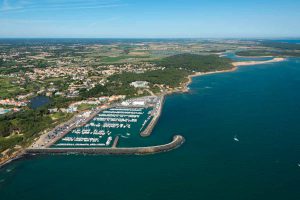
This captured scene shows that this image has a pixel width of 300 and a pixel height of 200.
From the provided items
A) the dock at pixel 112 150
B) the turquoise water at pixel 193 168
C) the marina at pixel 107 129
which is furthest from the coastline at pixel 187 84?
the marina at pixel 107 129

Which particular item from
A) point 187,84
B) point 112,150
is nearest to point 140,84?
point 187,84

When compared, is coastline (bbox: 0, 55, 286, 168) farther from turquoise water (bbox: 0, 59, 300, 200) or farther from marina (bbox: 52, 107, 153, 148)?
marina (bbox: 52, 107, 153, 148)

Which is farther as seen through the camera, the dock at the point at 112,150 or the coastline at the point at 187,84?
the dock at the point at 112,150

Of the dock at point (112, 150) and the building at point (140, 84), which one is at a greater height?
the building at point (140, 84)

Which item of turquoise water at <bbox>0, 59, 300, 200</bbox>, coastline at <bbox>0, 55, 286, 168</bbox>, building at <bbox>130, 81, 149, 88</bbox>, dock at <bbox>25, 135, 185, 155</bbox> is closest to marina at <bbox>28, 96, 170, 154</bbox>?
dock at <bbox>25, 135, 185, 155</bbox>

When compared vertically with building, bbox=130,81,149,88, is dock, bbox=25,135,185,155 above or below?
below

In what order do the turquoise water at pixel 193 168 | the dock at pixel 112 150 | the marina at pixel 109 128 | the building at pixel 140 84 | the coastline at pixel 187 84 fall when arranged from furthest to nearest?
the building at pixel 140 84
the marina at pixel 109 128
the dock at pixel 112 150
the coastline at pixel 187 84
the turquoise water at pixel 193 168

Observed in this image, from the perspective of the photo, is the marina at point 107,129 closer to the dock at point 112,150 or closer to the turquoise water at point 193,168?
the dock at point 112,150

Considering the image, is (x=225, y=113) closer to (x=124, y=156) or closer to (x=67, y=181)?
(x=124, y=156)

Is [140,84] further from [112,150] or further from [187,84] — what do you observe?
[112,150]
